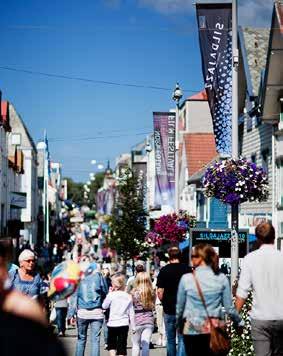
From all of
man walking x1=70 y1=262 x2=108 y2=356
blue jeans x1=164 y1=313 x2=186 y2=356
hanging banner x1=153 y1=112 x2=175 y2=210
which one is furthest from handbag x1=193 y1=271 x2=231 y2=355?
hanging banner x1=153 y1=112 x2=175 y2=210

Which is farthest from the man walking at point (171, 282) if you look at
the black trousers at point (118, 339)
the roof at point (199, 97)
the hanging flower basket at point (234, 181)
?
the roof at point (199, 97)

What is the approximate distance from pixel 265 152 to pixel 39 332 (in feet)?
86.1

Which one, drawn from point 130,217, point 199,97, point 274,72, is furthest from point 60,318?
point 199,97

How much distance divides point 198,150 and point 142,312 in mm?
34491

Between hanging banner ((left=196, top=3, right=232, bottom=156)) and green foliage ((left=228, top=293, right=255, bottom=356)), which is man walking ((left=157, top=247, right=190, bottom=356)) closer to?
green foliage ((left=228, top=293, right=255, bottom=356))

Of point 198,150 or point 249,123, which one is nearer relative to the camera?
point 249,123

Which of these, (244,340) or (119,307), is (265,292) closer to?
(244,340)

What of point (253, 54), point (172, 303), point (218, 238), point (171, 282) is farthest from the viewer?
point (253, 54)

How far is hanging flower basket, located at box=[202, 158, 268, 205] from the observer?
1470 centimetres

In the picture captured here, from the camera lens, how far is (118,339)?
12.7 metres

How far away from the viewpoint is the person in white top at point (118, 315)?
41.0ft

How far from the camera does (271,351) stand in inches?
317

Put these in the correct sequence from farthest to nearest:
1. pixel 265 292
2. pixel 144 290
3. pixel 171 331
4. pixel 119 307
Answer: pixel 144 290 → pixel 119 307 → pixel 171 331 → pixel 265 292

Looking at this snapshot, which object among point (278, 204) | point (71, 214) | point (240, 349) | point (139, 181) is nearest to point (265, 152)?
point (278, 204)
